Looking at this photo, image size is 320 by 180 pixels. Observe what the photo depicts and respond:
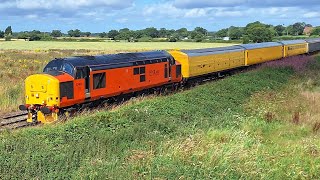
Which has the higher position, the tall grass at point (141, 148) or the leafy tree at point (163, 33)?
the leafy tree at point (163, 33)

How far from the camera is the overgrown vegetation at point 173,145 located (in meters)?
9.38

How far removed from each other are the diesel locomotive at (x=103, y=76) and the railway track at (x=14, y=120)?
0.46 m

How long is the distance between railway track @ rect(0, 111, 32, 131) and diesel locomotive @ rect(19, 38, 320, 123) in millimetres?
464

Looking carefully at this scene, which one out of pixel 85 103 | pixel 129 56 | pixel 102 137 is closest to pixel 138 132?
pixel 102 137

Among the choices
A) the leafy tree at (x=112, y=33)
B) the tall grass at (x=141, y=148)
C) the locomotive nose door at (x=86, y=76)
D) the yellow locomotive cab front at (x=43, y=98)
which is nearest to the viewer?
the tall grass at (x=141, y=148)

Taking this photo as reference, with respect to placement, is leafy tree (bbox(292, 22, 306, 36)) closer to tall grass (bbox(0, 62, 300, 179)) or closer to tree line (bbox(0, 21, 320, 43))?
tree line (bbox(0, 21, 320, 43))

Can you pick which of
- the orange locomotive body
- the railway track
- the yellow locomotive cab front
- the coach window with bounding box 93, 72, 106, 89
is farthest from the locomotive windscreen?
the railway track

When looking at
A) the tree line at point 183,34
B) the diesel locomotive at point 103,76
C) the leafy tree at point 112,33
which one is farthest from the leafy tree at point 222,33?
the diesel locomotive at point 103,76

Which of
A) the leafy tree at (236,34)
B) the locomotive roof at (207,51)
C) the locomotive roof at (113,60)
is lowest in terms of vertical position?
the locomotive roof at (113,60)

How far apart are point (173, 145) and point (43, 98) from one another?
7.79 m

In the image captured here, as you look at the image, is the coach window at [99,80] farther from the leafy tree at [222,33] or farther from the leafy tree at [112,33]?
the leafy tree at [222,33]

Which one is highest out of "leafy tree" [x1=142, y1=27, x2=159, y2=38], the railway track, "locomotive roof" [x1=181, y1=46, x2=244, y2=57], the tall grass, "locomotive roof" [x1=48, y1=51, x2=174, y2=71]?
"leafy tree" [x1=142, y1=27, x2=159, y2=38]

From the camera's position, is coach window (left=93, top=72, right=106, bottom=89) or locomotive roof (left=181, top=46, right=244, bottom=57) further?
locomotive roof (left=181, top=46, right=244, bottom=57)

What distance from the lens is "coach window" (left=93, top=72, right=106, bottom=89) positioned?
18.9 meters
